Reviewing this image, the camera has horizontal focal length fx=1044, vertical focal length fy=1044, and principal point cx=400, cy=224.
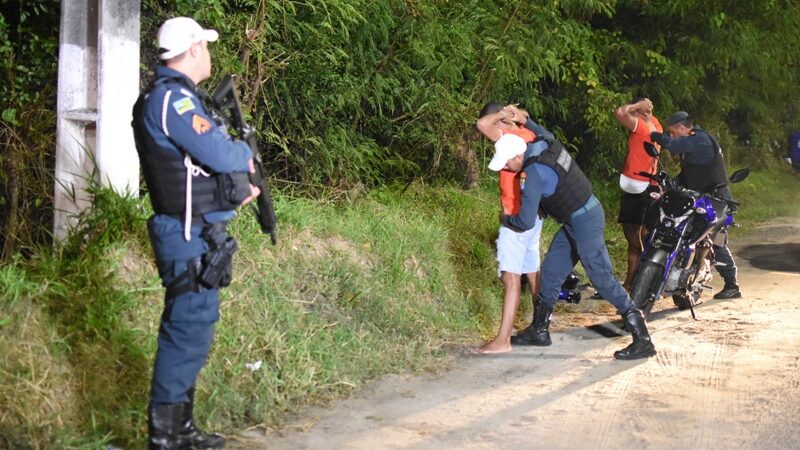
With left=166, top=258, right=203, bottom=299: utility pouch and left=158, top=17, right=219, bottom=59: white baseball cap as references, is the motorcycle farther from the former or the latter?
left=158, top=17, right=219, bottom=59: white baseball cap

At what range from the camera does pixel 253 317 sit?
6422 millimetres

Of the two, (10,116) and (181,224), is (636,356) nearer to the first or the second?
(181,224)

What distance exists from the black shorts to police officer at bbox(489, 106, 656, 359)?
7.32 feet

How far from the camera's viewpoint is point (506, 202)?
7.54 meters

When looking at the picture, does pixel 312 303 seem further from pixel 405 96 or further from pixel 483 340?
pixel 405 96

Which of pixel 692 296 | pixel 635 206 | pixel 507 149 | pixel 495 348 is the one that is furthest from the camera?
pixel 635 206

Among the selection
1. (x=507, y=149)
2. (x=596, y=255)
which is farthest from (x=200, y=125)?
(x=596, y=255)

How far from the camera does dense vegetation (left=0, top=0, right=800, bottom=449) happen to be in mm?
5531

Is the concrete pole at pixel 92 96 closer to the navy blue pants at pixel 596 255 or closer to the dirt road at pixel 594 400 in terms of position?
the dirt road at pixel 594 400

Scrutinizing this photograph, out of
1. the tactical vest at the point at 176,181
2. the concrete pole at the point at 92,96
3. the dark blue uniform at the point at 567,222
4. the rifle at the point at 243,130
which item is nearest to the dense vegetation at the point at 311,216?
the concrete pole at the point at 92,96

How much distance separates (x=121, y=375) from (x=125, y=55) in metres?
2.04

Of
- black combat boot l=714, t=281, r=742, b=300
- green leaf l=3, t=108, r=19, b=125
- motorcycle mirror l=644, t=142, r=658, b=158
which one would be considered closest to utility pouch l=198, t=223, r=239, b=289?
green leaf l=3, t=108, r=19, b=125

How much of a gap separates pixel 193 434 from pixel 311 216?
3023mm

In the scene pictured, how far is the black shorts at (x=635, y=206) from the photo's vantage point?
9734mm
